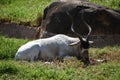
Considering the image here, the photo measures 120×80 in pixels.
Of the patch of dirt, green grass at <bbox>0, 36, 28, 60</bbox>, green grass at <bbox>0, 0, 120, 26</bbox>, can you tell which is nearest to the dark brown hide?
the patch of dirt

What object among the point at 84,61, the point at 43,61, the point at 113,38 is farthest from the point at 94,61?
the point at 113,38

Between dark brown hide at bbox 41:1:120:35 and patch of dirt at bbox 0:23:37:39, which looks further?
patch of dirt at bbox 0:23:37:39

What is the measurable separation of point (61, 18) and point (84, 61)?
12.4 ft

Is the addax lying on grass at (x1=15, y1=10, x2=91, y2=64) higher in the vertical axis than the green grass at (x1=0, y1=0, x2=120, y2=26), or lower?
higher

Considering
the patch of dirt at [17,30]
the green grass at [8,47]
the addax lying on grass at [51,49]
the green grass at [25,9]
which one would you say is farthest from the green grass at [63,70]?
the green grass at [25,9]

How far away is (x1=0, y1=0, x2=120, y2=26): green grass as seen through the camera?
A: 16.7 m

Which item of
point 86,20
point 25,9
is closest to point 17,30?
point 25,9

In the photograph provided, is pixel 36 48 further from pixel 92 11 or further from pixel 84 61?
pixel 92 11

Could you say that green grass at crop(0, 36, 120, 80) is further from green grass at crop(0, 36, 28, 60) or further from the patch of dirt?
the patch of dirt

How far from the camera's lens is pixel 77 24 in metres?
14.1

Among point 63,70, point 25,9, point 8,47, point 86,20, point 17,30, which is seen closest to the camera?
point 63,70

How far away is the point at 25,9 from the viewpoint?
17875 millimetres

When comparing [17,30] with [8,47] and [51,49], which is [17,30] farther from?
[51,49]

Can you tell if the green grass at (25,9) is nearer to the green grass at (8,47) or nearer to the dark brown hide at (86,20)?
the dark brown hide at (86,20)
